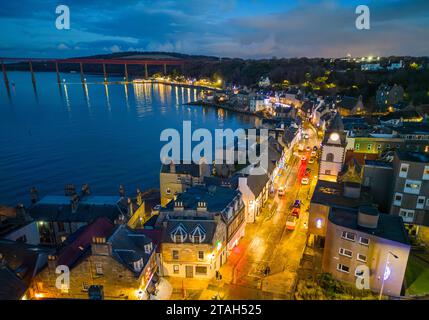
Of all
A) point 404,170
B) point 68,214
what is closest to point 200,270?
point 68,214

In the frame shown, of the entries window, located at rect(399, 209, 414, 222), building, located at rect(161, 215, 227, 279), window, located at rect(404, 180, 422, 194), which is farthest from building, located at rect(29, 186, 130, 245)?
window, located at rect(404, 180, 422, 194)

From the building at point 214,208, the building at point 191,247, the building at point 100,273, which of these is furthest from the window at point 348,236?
the building at point 100,273

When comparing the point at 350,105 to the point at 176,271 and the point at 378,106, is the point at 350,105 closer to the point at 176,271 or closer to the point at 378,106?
the point at 378,106

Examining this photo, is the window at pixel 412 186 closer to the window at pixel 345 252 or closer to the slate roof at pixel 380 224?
the slate roof at pixel 380 224

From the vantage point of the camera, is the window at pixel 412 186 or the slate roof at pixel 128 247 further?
the window at pixel 412 186

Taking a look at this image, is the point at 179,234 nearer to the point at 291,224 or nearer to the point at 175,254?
the point at 175,254

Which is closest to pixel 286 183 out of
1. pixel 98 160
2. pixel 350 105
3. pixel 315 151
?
pixel 315 151
